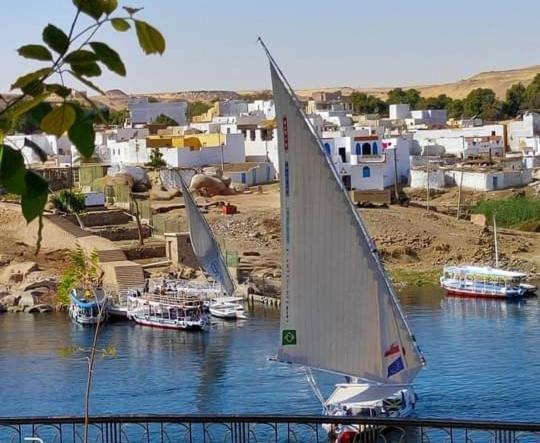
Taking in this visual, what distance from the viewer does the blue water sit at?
44.0 feet

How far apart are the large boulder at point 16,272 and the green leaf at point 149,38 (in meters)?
22.4

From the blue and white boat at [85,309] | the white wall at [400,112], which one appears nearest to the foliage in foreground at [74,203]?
the blue and white boat at [85,309]

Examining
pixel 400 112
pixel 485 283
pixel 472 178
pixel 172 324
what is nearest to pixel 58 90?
pixel 172 324

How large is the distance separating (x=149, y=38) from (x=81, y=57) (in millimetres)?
63

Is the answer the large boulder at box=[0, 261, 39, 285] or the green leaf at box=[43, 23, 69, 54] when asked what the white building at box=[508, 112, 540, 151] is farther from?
the green leaf at box=[43, 23, 69, 54]

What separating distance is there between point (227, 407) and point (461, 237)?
12309 mm

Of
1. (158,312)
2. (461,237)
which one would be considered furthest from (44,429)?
(461,237)

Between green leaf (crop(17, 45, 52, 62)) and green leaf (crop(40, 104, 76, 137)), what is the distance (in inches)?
1.8

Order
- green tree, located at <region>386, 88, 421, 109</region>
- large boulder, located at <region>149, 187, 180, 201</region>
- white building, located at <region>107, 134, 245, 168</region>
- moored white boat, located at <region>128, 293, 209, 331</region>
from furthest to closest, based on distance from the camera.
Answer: green tree, located at <region>386, 88, 421, 109</region>
white building, located at <region>107, 134, 245, 168</region>
large boulder, located at <region>149, 187, 180, 201</region>
moored white boat, located at <region>128, 293, 209, 331</region>

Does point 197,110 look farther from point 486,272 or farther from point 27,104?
point 27,104

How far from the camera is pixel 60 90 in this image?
3.67 feet

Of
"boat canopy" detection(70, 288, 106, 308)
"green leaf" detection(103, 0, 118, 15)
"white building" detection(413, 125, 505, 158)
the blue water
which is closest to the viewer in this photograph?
"green leaf" detection(103, 0, 118, 15)

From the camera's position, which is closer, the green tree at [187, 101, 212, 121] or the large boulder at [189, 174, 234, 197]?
the large boulder at [189, 174, 234, 197]

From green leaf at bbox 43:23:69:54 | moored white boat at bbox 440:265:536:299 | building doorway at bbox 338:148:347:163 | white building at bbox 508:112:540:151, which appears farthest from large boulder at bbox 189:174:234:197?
green leaf at bbox 43:23:69:54
